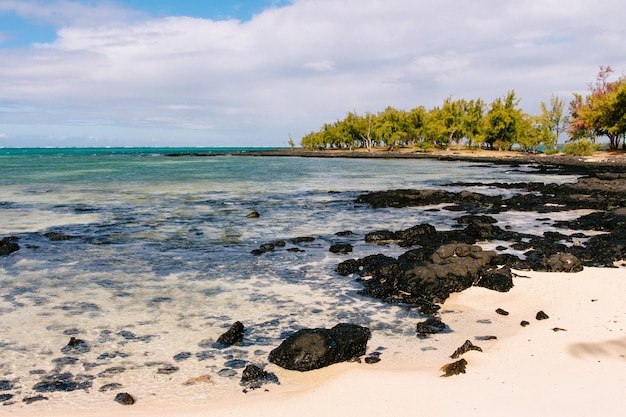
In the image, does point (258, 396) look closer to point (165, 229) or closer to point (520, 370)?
point (520, 370)

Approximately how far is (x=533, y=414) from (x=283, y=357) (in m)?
3.46

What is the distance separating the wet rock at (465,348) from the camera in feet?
23.5

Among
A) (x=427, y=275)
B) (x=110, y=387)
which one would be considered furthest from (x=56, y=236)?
(x=427, y=275)

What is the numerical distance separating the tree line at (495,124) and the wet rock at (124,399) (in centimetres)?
7490

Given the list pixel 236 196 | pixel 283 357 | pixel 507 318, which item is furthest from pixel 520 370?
pixel 236 196

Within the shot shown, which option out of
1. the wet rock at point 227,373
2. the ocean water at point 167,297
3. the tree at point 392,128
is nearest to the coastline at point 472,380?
the ocean water at point 167,297

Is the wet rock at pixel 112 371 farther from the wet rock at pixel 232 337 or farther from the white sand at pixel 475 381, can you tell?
the wet rock at pixel 232 337

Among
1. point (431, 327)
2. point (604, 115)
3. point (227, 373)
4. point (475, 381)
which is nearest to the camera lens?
point (475, 381)

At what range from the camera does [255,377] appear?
667 cm

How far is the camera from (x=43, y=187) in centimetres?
3831

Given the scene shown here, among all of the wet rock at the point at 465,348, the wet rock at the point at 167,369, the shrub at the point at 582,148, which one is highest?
the shrub at the point at 582,148

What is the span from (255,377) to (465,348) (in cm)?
326

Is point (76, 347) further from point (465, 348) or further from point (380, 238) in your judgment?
point (380, 238)

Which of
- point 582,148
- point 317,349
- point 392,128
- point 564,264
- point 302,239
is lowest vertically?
point 317,349
